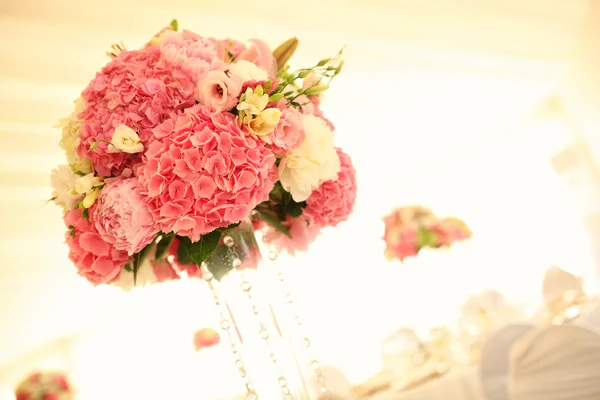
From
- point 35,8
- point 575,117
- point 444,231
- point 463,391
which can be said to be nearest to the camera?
point 463,391

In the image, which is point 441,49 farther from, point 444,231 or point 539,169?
point 539,169

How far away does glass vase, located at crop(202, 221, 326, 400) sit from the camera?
1.04m

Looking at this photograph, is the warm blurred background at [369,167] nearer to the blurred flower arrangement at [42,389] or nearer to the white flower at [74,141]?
the blurred flower arrangement at [42,389]

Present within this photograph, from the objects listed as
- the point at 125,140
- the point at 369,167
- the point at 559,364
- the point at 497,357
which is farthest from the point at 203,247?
the point at 369,167

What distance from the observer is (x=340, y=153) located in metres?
1.22

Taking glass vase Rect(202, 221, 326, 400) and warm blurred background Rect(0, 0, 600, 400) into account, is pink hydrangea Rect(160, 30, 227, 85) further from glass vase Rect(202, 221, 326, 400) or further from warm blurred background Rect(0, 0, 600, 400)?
warm blurred background Rect(0, 0, 600, 400)

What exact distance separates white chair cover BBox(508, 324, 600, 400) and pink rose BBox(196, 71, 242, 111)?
0.77 metres

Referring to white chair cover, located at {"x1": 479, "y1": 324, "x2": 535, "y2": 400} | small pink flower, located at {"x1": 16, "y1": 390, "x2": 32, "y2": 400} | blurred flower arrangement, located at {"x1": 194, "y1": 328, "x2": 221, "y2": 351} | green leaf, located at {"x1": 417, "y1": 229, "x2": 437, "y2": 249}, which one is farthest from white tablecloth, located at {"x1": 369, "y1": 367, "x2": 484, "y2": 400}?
blurred flower arrangement, located at {"x1": 194, "y1": 328, "x2": 221, "y2": 351}

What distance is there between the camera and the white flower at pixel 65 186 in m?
1.08

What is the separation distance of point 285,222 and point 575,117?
6.33 metres

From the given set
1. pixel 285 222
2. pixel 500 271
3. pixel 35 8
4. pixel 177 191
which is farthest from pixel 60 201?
pixel 500 271

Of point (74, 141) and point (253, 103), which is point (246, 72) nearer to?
point (253, 103)

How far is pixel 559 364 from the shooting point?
47.7 inches

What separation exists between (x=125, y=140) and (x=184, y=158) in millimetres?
113
